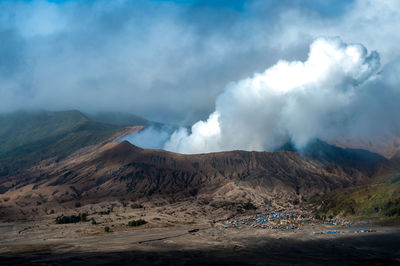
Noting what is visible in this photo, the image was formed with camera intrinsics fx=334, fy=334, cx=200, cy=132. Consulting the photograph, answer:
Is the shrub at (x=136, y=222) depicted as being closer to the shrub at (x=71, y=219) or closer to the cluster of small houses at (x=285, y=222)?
the shrub at (x=71, y=219)

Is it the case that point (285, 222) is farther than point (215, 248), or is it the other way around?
point (285, 222)

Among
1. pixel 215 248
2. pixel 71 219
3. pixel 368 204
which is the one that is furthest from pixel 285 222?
pixel 71 219

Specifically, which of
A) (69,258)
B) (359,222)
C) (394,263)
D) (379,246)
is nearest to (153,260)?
(69,258)

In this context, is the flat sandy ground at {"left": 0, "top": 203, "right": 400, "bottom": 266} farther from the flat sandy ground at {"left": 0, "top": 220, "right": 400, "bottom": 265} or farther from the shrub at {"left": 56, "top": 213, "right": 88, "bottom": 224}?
the shrub at {"left": 56, "top": 213, "right": 88, "bottom": 224}

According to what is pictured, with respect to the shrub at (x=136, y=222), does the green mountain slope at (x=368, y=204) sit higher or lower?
higher

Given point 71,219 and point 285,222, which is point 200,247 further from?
point 71,219

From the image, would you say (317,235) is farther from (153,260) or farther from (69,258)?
(69,258)

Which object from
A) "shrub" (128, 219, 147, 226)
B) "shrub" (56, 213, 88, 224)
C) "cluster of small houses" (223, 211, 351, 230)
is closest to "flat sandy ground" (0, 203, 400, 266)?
"shrub" (128, 219, 147, 226)

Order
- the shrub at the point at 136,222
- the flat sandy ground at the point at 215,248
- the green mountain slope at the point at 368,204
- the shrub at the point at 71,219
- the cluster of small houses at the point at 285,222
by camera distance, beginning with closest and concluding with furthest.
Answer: the flat sandy ground at the point at 215,248, the green mountain slope at the point at 368,204, the cluster of small houses at the point at 285,222, the shrub at the point at 136,222, the shrub at the point at 71,219

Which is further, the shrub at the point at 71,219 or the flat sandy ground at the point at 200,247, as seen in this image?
the shrub at the point at 71,219

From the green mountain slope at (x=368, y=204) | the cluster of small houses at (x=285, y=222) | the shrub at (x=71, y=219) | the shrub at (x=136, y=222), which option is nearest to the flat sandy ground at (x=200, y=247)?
the shrub at (x=136, y=222)

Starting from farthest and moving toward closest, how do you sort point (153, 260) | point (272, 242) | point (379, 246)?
point (272, 242)
point (379, 246)
point (153, 260)
